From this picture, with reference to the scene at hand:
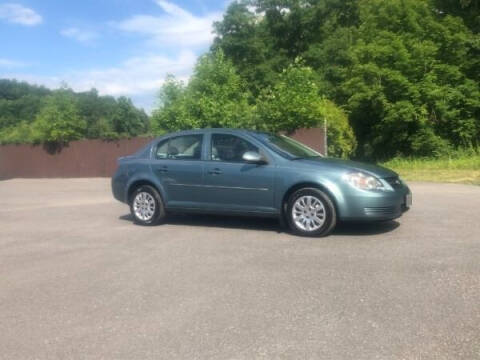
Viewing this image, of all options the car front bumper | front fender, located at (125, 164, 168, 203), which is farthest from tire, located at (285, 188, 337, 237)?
front fender, located at (125, 164, 168, 203)

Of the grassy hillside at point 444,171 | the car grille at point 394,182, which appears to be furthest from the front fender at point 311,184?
the grassy hillside at point 444,171

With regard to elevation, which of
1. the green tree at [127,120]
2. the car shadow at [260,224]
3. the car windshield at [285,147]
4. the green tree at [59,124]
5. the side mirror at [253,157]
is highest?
the green tree at [127,120]

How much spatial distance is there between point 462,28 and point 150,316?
80.6 feet

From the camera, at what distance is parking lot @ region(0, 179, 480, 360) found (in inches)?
146

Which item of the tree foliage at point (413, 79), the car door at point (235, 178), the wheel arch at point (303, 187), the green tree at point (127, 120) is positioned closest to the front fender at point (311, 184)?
the wheel arch at point (303, 187)

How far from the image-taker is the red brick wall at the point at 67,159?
21.6 metres

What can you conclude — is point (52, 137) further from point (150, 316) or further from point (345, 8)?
point (345, 8)

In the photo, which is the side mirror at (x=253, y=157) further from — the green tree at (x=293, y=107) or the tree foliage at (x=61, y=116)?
the tree foliage at (x=61, y=116)

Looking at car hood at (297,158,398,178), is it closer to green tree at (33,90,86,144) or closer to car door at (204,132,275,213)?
car door at (204,132,275,213)

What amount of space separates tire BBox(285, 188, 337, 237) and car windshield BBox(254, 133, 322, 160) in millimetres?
682

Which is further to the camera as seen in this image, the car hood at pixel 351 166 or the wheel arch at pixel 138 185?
the wheel arch at pixel 138 185

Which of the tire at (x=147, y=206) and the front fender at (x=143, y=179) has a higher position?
the front fender at (x=143, y=179)

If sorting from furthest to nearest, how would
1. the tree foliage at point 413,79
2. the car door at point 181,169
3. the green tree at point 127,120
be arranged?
1. the green tree at point 127,120
2. the tree foliage at point 413,79
3. the car door at point 181,169

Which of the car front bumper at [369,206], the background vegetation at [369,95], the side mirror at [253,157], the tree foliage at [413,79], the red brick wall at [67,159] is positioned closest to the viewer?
the car front bumper at [369,206]
